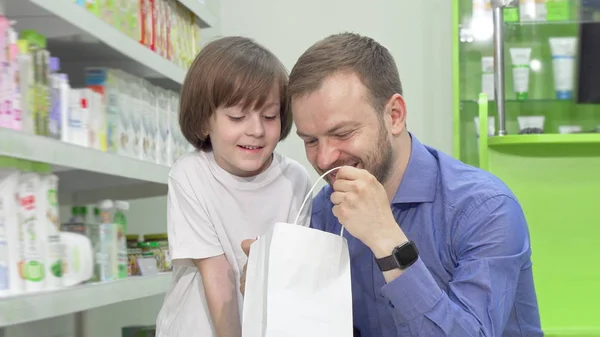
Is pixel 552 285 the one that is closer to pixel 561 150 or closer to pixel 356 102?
pixel 561 150

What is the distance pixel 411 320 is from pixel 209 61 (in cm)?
73

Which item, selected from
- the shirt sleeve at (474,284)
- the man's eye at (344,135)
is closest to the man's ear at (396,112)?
the man's eye at (344,135)

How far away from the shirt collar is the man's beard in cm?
5

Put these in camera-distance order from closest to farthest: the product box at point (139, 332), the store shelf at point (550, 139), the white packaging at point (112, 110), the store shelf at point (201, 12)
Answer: the white packaging at point (112, 110) → the product box at point (139, 332) → the store shelf at point (201, 12) → the store shelf at point (550, 139)

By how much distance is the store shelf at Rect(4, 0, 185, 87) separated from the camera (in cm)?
208

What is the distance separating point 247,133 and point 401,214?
367mm

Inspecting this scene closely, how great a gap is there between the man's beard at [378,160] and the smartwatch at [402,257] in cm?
23

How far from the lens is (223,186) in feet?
6.03

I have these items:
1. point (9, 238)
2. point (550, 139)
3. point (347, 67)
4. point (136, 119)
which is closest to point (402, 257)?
point (347, 67)

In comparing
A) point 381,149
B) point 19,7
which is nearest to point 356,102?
point 381,149

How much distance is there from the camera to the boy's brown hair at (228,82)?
1.79 meters

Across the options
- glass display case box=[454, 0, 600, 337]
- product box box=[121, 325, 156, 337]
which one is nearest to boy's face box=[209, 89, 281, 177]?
product box box=[121, 325, 156, 337]

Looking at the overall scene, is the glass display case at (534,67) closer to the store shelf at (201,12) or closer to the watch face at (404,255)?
the store shelf at (201,12)

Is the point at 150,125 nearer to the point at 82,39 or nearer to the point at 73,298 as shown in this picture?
the point at 82,39
